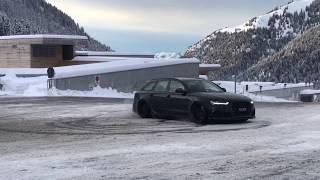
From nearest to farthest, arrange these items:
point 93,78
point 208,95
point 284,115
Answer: point 208,95 → point 284,115 → point 93,78

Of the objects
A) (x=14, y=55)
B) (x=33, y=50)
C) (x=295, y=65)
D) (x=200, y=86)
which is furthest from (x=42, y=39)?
(x=295, y=65)

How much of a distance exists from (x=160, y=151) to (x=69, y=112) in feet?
34.6

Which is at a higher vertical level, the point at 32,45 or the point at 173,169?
the point at 32,45

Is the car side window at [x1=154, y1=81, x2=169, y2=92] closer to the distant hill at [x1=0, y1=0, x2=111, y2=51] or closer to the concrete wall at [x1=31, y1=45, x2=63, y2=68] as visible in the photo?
the concrete wall at [x1=31, y1=45, x2=63, y2=68]

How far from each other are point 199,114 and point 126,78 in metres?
26.9

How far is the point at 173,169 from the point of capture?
31.4 ft

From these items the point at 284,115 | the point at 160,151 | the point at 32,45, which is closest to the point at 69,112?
the point at 284,115

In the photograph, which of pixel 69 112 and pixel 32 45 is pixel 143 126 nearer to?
pixel 69 112

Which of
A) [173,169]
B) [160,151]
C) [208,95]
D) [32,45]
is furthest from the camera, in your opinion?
[32,45]

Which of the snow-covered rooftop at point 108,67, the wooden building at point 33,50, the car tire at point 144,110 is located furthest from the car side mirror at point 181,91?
the wooden building at point 33,50

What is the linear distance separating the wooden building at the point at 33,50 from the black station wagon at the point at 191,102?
3690 centimetres

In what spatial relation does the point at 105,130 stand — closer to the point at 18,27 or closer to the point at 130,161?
the point at 130,161

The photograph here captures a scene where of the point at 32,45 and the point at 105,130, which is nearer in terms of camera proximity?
the point at 105,130

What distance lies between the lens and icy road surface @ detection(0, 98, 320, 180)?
9.35 meters
